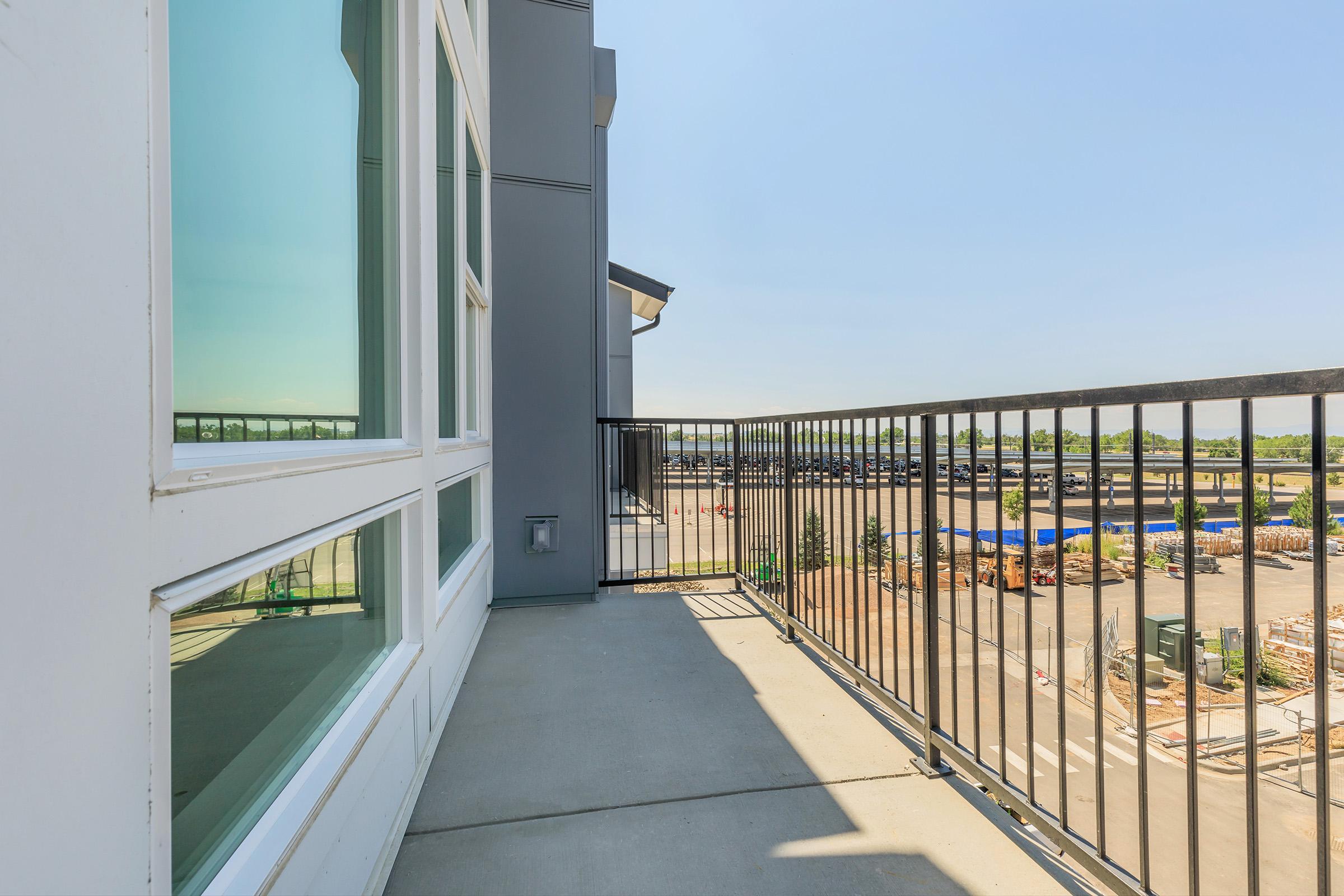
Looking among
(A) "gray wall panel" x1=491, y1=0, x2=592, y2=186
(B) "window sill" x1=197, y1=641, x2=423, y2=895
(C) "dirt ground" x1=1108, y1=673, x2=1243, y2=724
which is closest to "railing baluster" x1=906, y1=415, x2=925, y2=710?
(C) "dirt ground" x1=1108, y1=673, x2=1243, y2=724

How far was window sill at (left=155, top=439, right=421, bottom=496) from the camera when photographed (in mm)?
696

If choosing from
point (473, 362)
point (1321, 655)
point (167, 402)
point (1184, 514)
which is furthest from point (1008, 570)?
point (473, 362)

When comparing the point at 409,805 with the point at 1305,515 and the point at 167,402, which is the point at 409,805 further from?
the point at 1305,515

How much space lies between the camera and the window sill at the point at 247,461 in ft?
2.28

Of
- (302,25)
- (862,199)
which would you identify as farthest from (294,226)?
(862,199)

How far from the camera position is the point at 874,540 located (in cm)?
231

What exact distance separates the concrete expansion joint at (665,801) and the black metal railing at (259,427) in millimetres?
1107

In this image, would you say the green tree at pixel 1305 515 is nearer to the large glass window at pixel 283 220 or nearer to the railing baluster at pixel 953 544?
the railing baluster at pixel 953 544

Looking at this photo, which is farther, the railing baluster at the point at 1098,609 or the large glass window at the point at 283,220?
the railing baluster at the point at 1098,609

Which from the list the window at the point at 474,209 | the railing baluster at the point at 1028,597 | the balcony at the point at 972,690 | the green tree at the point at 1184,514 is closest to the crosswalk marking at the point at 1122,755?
the balcony at the point at 972,690

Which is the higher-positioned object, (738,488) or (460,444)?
(460,444)

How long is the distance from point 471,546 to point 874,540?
6.79 feet

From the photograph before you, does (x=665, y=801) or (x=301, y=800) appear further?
(x=665, y=801)

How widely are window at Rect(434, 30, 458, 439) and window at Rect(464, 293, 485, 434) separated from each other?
46 centimetres
